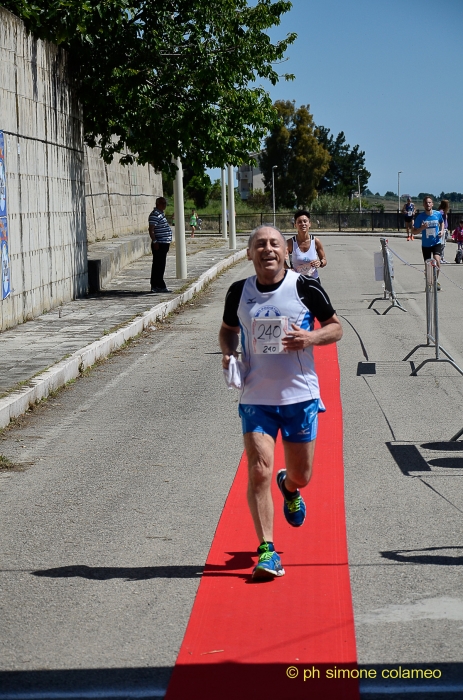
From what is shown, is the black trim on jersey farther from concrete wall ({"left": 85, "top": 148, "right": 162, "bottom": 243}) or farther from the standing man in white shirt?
concrete wall ({"left": 85, "top": 148, "right": 162, "bottom": 243})

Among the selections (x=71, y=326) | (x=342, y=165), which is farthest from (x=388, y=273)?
(x=342, y=165)

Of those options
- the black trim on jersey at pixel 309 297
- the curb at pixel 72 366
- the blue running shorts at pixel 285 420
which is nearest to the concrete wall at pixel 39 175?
the curb at pixel 72 366

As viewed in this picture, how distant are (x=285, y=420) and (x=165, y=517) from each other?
135 centimetres

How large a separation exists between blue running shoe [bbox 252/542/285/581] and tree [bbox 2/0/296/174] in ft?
48.8

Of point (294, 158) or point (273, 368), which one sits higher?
point (294, 158)

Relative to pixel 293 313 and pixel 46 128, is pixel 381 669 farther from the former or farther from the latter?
pixel 46 128

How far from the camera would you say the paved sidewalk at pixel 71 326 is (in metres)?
11.3

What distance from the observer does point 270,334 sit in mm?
5129

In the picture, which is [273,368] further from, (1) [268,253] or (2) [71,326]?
(2) [71,326]

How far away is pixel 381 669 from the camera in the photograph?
157 inches

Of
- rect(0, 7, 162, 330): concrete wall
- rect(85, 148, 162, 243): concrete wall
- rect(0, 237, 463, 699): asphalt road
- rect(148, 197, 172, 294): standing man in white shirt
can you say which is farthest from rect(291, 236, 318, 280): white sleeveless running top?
rect(85, 148, 162, 243): concrete wall

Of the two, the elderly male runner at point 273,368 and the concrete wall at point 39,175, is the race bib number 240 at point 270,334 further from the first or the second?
the concrete wall at point 39,175

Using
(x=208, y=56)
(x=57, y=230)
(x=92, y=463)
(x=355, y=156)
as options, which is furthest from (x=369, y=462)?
(x=355, y=156)

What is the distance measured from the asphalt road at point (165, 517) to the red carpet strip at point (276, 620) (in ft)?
0.29
